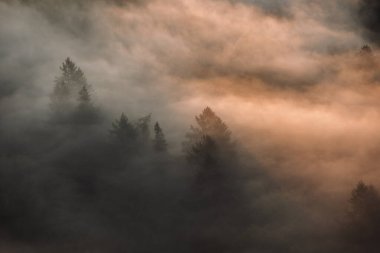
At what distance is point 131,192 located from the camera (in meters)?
55.8

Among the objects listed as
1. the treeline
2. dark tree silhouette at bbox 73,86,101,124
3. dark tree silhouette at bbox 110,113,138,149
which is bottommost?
the treeline

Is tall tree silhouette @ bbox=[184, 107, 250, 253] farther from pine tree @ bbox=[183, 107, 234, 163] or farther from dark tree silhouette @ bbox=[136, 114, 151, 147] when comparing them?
dark tree silhouette @ bbox=[136, 114, 151, 147]

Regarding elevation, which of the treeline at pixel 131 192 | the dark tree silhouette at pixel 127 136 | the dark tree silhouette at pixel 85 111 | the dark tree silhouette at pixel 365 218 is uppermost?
the dark tree silhouette at pixel 85 111

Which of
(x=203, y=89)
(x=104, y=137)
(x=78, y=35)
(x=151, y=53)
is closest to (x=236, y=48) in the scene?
(x=151, y=53)

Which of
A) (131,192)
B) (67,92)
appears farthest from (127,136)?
(67,92)

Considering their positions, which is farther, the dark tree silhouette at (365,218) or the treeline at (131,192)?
the treeline at (131,192)

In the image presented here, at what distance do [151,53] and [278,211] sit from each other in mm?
116731

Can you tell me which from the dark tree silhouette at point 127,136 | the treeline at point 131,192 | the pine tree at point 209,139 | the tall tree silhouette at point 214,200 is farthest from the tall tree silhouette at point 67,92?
the tall tree silhouette at point 214,200

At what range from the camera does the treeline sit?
161ft

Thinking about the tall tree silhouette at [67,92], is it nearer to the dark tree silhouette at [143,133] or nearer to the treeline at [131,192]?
the treeline at [131,192]

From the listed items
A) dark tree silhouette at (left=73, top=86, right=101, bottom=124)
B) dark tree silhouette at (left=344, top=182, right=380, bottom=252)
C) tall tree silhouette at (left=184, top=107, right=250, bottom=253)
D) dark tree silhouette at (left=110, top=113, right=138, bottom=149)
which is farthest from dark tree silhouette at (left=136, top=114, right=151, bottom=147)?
dark tree silhouette at (left=344, top=182, right=380, bottom=252)

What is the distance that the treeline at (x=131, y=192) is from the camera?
4916 centimetres

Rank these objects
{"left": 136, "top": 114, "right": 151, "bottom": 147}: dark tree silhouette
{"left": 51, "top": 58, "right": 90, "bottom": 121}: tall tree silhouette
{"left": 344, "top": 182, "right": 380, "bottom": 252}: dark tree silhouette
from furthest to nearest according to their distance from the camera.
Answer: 1. {"left": 136, "top": 114, "right": 151, "bottom": 147}: dark tree silhouette
2. {"left": 51, "top": 58, "right": 90, "bottom": 121}: tall tree silhouette
3. {"left": 344, "top": 182, "right": 380, "bottom": 252}: dark tree silhouette

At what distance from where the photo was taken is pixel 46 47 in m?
131
